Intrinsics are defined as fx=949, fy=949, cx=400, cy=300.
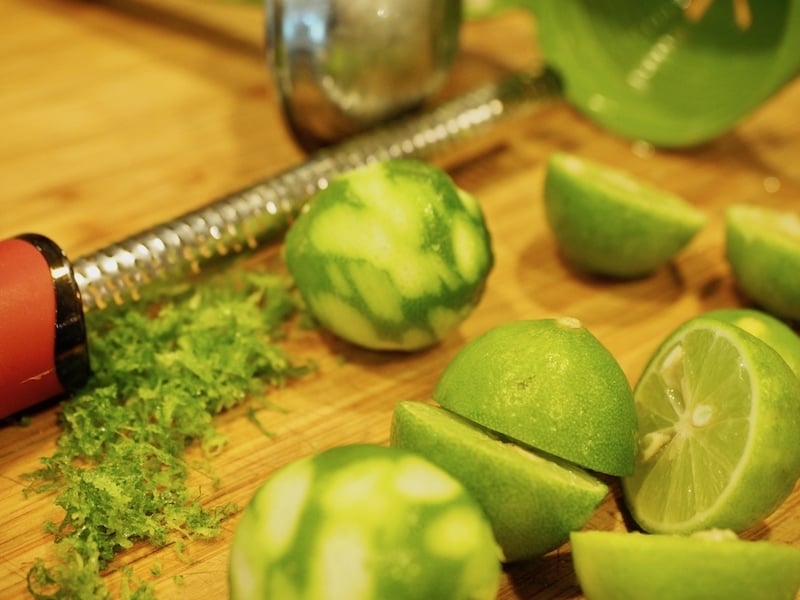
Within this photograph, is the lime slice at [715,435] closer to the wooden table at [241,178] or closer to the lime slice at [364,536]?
the wooden table at [241,178]

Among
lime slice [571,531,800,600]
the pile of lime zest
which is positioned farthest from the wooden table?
lime slice [571,531,800,600]

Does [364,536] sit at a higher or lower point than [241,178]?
higher

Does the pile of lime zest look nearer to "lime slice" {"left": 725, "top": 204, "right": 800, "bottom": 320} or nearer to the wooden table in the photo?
the wooden table

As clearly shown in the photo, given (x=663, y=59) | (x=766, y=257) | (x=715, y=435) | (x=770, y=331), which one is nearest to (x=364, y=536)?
(x=715, y=435)

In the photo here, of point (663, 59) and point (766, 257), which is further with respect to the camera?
point (663, 59)

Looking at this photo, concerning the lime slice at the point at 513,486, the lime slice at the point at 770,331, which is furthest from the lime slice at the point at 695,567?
the lime slice at the point at 770,331

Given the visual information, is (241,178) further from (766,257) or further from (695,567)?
(695,567)
